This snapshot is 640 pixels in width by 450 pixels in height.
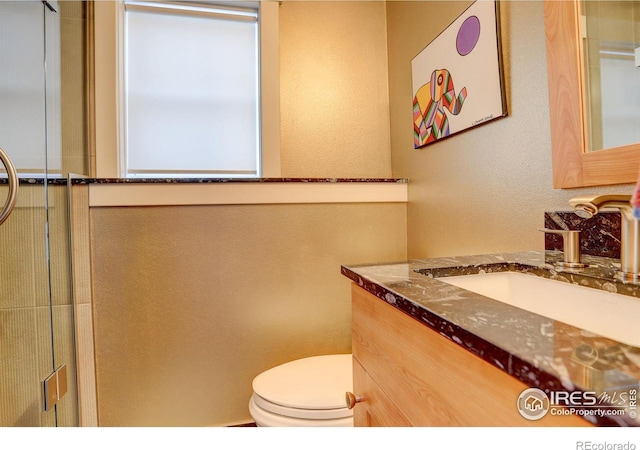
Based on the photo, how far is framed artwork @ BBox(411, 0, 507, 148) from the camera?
1082mm

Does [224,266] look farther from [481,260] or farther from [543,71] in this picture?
[543,71]

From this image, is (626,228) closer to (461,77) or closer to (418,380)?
(418,380)

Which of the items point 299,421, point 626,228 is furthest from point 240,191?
point 626,228

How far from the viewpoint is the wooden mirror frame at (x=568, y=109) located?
811 mm

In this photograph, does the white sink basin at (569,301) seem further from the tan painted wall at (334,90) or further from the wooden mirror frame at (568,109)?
the tan painted wall at (334,90)

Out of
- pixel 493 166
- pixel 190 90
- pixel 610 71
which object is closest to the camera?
pixel 610 71

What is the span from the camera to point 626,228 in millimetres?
634

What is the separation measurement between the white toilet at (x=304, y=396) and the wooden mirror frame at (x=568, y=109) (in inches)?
34.4

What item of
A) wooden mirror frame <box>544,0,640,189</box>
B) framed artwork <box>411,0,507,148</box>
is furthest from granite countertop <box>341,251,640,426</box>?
framed artwork <box>411,0,507,148</box>

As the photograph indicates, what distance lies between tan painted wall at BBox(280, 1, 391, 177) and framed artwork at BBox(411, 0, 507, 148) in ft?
1.26

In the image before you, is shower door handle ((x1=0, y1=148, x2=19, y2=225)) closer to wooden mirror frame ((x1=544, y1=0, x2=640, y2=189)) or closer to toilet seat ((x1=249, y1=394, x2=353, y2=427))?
toilet seat ((x1=249, y1=394, x2=353, y2=427))

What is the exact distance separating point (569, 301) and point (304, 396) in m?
0.78

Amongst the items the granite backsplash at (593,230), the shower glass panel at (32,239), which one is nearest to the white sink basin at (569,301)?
the granite backsplash at (593,230)

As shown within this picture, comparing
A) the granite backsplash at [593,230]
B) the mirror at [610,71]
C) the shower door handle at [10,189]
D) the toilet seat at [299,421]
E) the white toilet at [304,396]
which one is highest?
the mirror at [610,71]
